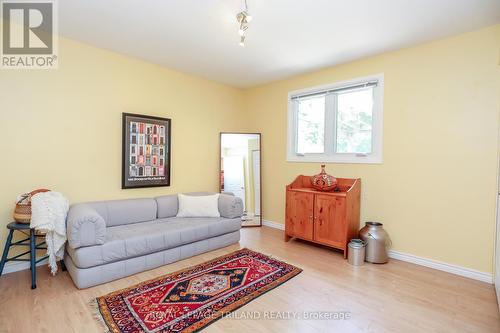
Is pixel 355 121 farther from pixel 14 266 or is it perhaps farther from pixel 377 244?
pixel 14 266

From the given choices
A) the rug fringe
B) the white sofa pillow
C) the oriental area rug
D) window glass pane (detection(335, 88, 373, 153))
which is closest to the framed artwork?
the white sofa pillow

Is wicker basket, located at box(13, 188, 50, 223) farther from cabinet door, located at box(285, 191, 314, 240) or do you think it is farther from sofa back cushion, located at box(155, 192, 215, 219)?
cabinet door, located at box(285, 191, 314, 240)

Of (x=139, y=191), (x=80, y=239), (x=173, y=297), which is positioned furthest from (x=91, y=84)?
(x=173, y=297)

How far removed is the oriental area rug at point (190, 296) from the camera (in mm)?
1880

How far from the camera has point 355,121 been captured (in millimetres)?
3559

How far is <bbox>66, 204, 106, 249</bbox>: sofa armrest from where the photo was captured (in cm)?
229

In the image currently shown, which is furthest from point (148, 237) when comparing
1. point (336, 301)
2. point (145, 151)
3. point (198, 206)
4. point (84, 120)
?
point (336, 301)

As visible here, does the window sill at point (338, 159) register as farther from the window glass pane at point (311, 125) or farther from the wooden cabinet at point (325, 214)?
the wooden cabinet at point (325, 214)

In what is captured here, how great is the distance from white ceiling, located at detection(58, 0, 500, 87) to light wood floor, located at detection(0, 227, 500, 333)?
8.58 ft

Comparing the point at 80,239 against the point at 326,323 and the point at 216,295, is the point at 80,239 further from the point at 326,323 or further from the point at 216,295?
the point at 326,323

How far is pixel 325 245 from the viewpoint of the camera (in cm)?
348

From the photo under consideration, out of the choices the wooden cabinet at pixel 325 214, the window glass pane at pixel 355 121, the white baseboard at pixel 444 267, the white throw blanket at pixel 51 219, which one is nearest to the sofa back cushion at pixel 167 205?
the white throw blanket at pixel 51 219

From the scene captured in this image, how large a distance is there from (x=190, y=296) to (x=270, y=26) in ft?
9.06

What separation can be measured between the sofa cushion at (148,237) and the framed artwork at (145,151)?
665mm
